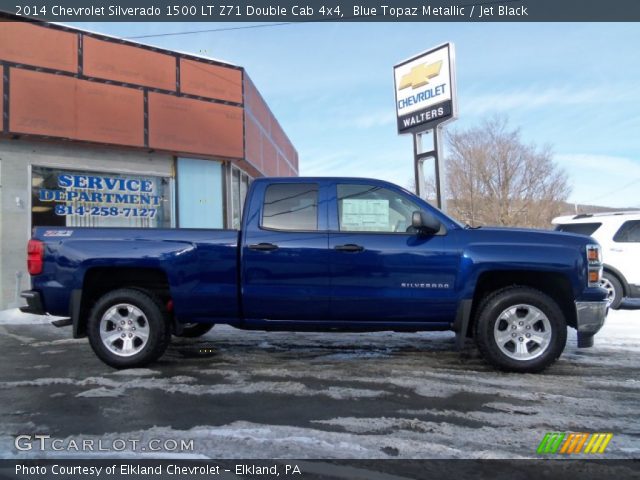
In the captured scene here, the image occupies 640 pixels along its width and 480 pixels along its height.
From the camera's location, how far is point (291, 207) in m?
5.26

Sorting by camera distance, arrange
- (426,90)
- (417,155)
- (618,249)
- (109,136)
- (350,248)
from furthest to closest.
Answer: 1. (417,155)
2. (426,90)
3. (109,136)
4. (618,249)
5. (350,248)

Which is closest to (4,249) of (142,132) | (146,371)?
(142,132)

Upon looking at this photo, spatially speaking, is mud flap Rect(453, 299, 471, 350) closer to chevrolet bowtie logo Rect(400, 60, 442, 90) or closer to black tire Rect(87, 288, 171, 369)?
black tire Rect(87, 288, 171, 369)

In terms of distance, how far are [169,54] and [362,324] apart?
33.9 feet

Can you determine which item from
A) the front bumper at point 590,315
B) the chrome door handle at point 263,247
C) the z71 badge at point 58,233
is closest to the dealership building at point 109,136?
the z71 badge at point 58,233

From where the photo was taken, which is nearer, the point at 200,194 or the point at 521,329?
the point at 521,329

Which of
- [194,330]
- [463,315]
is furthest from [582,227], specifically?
[194,330]

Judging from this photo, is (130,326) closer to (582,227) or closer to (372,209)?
(372,209)

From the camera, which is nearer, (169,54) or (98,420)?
(98,420)

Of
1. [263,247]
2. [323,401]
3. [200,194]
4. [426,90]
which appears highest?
[426,90]

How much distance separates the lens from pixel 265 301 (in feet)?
16.6

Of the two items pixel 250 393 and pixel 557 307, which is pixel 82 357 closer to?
pixel 250 393

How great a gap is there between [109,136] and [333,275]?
8.81 m

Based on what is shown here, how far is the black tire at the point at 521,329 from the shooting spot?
16.0ft
